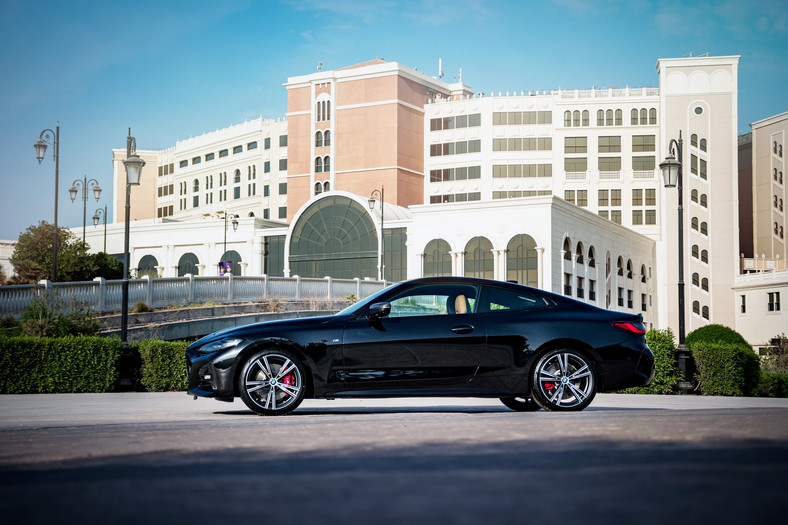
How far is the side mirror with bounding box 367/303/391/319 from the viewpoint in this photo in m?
9.27

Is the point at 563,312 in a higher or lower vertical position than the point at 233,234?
lower

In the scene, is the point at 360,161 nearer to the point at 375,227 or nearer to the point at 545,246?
the point at 375,227

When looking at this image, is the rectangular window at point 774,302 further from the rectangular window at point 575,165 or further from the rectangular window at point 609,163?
Answer: the rectangular window at point 575,165

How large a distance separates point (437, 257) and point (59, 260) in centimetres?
2509

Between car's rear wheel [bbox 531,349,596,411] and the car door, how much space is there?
2.24 ft

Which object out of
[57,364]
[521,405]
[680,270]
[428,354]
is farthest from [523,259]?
[428,354]

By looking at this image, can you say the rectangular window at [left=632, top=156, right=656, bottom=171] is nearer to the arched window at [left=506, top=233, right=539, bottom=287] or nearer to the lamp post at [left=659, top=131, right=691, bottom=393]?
the arched window at [left=506, top=233, right=539, bottom=287]

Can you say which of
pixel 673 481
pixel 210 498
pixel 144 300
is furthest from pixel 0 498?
pixel 144 300

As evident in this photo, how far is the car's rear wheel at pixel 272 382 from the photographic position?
9234 mm

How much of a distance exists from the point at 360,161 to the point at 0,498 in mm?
88493

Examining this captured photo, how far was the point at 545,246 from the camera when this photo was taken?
5944 centimetres

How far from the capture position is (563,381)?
9.44 metres

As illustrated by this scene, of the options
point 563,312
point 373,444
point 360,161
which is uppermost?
point 360,161

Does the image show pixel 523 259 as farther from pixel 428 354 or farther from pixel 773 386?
pixel 428 354
